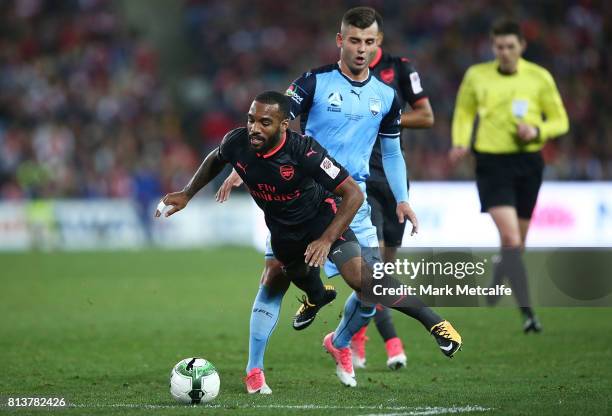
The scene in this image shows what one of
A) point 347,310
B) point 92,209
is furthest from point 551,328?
point 92,209

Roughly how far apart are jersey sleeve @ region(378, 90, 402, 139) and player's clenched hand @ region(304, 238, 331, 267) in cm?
135

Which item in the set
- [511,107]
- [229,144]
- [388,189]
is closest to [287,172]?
[229,144]

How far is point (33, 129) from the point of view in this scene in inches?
958

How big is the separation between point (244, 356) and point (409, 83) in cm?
257

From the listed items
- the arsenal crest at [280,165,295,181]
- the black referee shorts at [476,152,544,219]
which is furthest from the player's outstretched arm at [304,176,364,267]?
the black referee shorts at [476,152,544,219]

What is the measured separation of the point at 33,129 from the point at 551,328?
16663mm

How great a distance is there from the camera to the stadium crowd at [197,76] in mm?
22531

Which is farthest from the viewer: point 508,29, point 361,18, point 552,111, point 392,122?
point 552,111

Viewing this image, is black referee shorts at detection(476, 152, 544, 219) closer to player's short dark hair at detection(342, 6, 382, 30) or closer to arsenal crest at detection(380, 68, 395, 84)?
arsenal crest at detection(380, 68, 395, 84)

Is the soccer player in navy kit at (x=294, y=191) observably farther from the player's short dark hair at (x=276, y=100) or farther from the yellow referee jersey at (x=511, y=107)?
the yellow referee jersey at (x=511, y=107)

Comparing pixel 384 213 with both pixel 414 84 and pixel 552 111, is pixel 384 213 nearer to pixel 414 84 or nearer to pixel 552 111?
pixel 414 84

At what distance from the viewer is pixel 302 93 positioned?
7.12 m

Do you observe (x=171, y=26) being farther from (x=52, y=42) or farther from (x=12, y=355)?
(x=12, y=355)

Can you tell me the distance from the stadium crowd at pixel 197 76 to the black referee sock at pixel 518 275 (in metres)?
10.2
